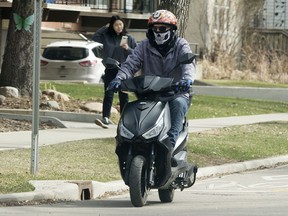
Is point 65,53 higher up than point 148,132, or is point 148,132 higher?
point 148,132

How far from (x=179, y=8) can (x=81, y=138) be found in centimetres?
282

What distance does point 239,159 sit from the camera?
15180mm

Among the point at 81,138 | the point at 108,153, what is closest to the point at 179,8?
the point at 81,138

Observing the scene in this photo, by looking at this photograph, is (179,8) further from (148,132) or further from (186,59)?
(148,132)

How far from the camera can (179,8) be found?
55.8 feet

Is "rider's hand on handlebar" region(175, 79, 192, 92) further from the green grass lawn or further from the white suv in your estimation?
the white suv

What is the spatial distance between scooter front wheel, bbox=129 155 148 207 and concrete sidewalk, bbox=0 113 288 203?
1090 mm

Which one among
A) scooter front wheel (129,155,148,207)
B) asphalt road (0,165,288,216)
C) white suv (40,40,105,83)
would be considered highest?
scooter front wheel (129,155,148,207)

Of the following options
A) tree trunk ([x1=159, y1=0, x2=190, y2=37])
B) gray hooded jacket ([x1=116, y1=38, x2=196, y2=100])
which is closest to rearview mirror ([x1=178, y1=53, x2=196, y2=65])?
gray hooded jacket ([x1=116, y1=38, x2=196, y2=100])

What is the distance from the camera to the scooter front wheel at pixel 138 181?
9.48 metres

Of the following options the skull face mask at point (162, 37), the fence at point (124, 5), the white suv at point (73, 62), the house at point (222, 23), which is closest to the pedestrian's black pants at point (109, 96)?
the skull face mask at point (162, 37)

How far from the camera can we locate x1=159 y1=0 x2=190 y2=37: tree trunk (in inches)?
667

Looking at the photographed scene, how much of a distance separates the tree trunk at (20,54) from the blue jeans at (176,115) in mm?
11320

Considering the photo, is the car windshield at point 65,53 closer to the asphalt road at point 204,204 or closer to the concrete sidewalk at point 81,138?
the concrete sidewalk at point 81,138
